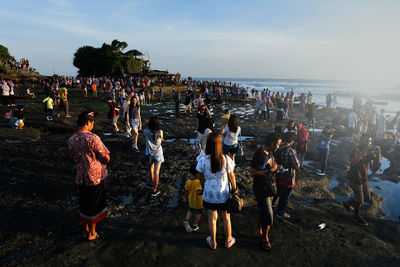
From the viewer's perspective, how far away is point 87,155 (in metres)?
3.35

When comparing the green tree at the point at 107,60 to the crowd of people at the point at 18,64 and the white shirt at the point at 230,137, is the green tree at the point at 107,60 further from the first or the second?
the white shirt at the point at 230,137

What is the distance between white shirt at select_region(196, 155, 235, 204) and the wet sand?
3.41 feet

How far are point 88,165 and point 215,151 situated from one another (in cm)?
199

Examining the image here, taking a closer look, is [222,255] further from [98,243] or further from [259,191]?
[98,243]

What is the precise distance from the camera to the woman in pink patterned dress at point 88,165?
10.9 ft

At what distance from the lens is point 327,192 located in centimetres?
621

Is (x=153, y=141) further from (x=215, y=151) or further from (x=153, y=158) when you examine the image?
(x=215, y=151)

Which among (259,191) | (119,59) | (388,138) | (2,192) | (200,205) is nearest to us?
(259,191)

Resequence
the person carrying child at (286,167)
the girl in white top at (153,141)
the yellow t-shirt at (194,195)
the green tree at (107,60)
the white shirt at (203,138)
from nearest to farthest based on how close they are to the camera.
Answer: the yellow t-shirt at (194,195)
the person carrying child at (286,167)
the girl in white top at (153,141)
the white shirt at (203,138)
the green tree at (107,60)

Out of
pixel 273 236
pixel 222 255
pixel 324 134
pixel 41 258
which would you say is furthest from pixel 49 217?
pixel 324 134

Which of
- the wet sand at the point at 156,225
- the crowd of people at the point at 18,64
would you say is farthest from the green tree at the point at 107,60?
the wet sand at the point at 156,225

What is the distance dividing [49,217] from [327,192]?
6951 mm

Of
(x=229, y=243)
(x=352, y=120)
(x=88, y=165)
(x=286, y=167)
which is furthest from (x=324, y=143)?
(x=352, y=120)

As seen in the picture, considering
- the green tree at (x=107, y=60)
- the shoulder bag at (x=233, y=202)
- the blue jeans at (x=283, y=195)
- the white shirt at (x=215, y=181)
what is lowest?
the blue jeans at (x=283, y=195)
